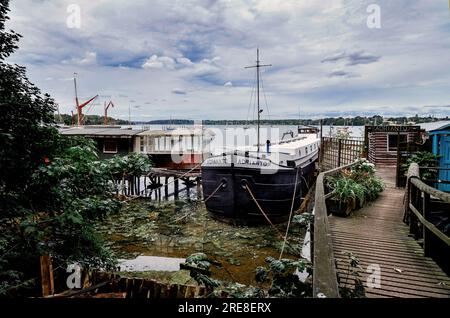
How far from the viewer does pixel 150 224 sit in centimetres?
1622

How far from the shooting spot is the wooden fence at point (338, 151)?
49.5 ft

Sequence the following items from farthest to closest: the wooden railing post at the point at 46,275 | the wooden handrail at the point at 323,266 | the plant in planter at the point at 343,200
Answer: the plant in planter at the point at 343,200
the wooden railing post at the point at 46,275
the wooden handrail at the point at 323,266

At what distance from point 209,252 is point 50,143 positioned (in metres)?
9.06

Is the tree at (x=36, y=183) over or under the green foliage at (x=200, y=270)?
over

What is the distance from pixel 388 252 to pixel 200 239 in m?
9.99

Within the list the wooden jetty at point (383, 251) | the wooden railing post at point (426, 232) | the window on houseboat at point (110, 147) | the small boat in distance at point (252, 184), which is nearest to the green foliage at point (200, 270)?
the wooden jetty at point (383, 251)

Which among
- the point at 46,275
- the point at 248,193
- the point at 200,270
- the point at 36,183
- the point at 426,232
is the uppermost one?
the point at 36,183

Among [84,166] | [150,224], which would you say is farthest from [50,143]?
[150,224]

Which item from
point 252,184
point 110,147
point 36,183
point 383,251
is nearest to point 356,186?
point 383,251

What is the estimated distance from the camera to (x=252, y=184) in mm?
13609

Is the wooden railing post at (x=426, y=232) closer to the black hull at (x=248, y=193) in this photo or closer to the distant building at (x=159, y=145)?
the black hull at (x=248, y=193)

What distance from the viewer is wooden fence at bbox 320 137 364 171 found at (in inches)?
594

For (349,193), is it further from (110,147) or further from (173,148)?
(110,147)
